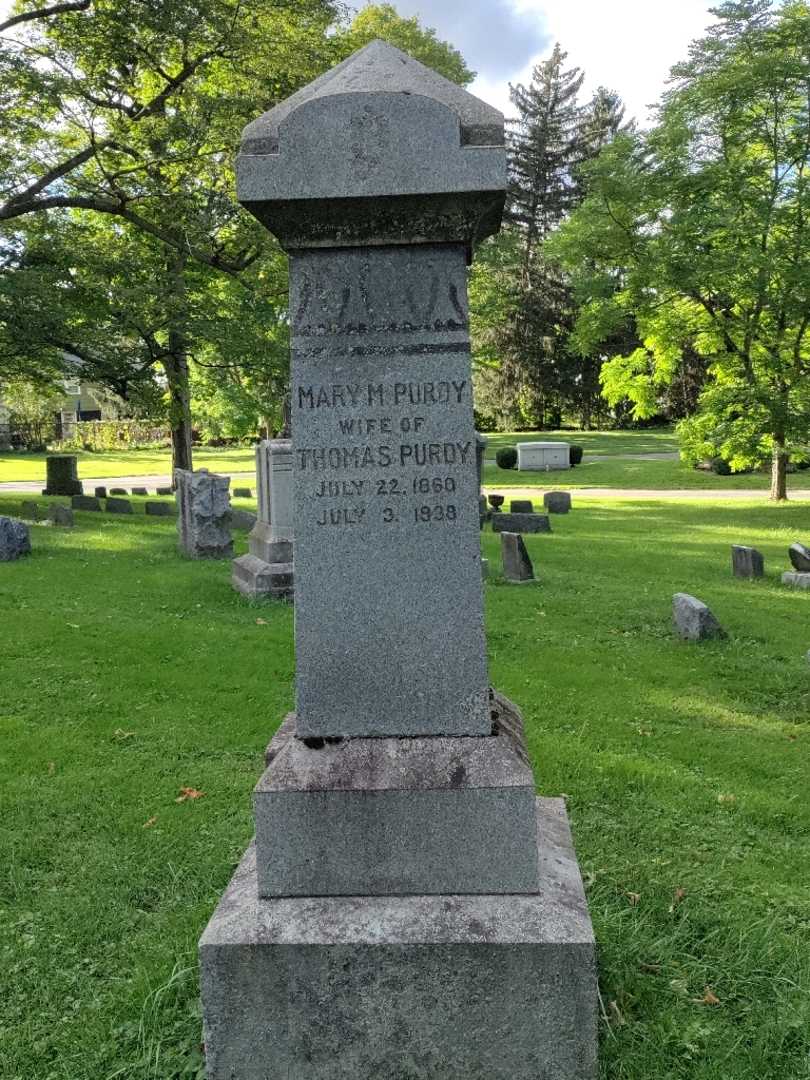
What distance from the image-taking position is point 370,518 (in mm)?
2777

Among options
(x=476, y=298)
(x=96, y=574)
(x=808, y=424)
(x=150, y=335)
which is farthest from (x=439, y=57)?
(x=96, y=574)

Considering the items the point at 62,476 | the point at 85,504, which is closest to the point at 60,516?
the point at 85,504

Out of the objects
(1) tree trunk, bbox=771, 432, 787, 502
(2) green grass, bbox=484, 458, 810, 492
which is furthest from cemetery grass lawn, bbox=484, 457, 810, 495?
(1) tree trunk, bbox=771, 432, 787, 502

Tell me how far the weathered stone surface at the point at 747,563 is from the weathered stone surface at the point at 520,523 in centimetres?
514

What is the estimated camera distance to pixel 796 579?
1120 cm

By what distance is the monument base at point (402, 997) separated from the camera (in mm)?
2516

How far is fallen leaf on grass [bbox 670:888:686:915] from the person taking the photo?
362 centimetres

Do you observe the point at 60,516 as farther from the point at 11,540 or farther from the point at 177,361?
the point at 177,361

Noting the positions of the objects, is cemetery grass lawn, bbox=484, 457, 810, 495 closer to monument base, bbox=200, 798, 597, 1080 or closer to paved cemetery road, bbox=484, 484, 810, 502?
paved cemetery road, bbox=484, 484, 810, 502

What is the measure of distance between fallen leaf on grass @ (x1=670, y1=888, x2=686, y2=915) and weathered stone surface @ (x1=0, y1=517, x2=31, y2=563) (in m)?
11.7

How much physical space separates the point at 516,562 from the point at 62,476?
Result: 1750 cm

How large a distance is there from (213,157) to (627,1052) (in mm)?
20253

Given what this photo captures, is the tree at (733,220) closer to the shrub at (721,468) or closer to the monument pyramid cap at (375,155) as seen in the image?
the shrub at (721,468)

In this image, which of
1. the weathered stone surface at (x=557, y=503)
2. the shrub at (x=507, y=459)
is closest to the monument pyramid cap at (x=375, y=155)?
the weathered stone surface at (x=557, y=503)
